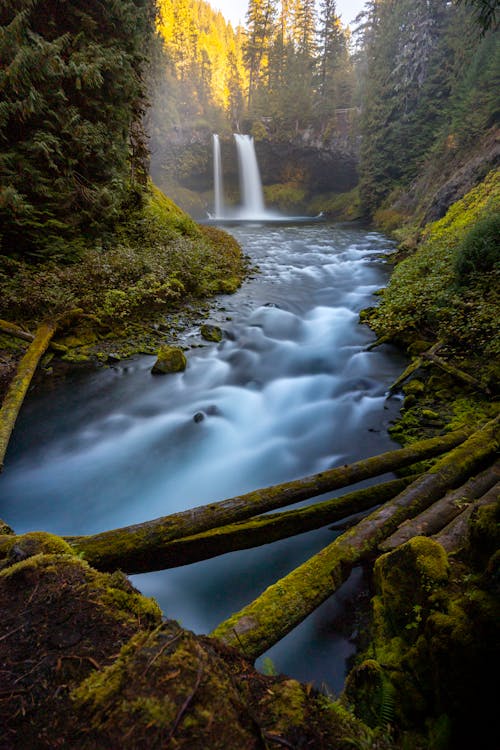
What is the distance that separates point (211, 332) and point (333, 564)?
6.56 meters

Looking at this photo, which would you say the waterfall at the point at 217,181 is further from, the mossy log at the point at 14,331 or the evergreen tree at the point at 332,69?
the mossy log at the point at 14,331

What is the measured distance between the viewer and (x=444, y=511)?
2834 millimetres

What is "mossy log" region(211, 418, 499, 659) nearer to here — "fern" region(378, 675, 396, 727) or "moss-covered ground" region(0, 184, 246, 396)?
A: "fern" region(378, 675, 396, 727)

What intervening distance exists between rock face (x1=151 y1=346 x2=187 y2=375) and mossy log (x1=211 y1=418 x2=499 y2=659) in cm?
490

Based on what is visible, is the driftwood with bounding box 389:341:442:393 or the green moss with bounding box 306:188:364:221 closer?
the driftwood with bounding box 389:341:442:393

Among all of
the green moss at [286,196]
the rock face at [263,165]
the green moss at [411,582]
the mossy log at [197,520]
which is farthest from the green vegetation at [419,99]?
the green moss at [411,582]

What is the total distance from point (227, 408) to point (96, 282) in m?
4.51

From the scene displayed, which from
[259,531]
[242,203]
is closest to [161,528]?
[259,531]

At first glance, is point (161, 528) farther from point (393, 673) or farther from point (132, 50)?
point (132, 50)

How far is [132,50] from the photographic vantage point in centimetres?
1041

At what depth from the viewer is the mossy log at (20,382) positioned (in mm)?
4562

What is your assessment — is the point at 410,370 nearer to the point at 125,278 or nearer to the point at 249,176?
the point at 125,278

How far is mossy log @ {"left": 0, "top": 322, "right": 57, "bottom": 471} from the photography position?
4562 millimetres

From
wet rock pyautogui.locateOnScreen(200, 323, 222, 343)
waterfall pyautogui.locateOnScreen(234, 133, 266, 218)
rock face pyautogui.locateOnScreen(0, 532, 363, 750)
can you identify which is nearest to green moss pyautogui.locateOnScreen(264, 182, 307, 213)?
waterfall pyautogui.locateOnScreen(234, 133, 266, 218)
